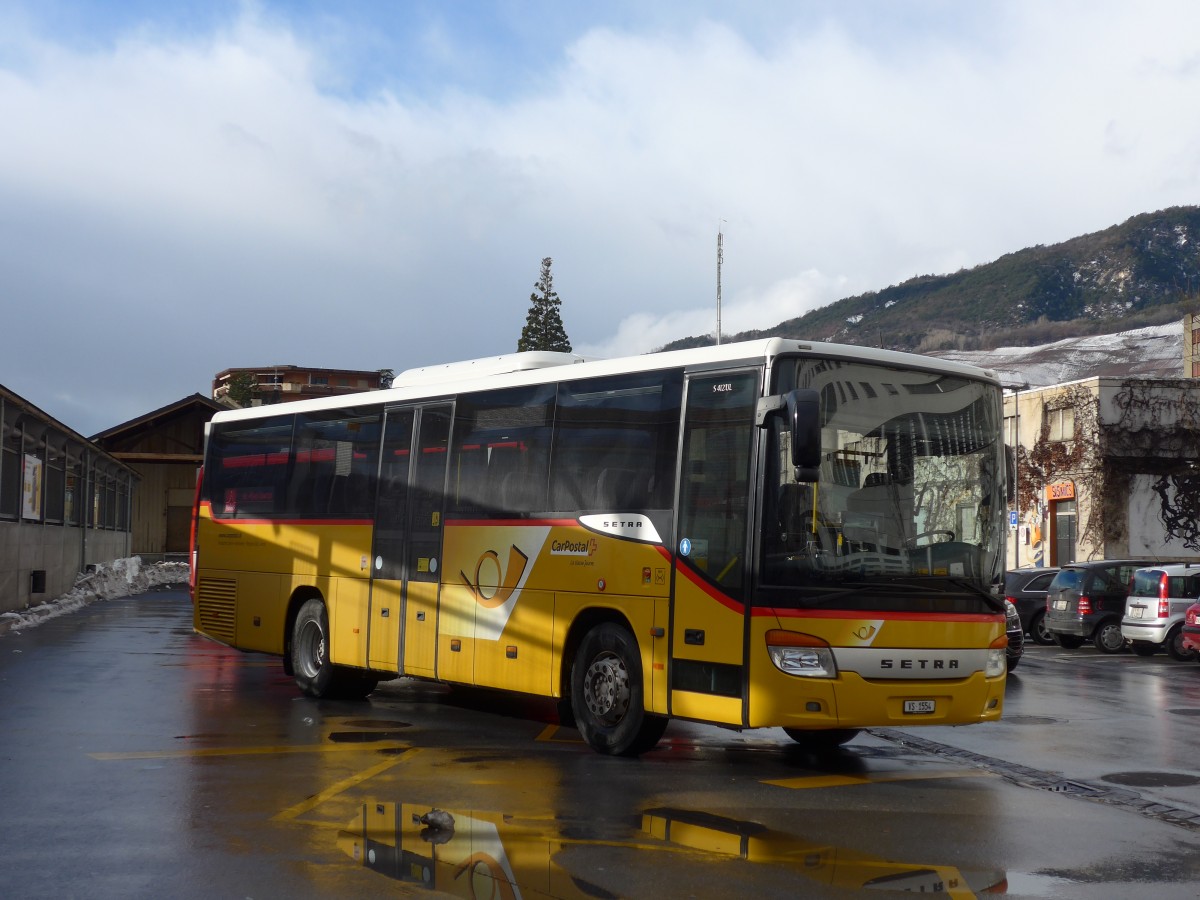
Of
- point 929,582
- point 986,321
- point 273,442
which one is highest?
point 986,321

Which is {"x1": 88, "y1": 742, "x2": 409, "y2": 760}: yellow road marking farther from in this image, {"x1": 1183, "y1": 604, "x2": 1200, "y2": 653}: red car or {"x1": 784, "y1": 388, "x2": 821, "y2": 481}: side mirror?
{"x1": 1183, "y1": 604, "x2": 1200, "y2": 653}: red car

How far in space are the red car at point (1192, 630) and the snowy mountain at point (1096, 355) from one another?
379ft

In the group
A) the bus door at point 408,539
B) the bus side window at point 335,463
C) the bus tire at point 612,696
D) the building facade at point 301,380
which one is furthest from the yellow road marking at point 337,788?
the building facade at point 301,380

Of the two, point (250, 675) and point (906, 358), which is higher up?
point (906, 358)

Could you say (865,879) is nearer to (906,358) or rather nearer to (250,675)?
(906,358)

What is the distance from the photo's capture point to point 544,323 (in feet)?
292

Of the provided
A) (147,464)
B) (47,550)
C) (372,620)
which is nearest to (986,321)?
(147,464)

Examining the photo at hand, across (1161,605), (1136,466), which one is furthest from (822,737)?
(1136,466)

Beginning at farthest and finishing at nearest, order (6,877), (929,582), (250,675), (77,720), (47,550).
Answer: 1. (47,550)
2. (250,675)
3. (77,720)
4. (929,582)
5. (6,877)

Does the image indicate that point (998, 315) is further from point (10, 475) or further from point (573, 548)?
point (573, 548)

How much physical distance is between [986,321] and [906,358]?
18255 cm

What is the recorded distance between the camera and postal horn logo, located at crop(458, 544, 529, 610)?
1233cm

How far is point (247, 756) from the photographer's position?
10742 millimetres

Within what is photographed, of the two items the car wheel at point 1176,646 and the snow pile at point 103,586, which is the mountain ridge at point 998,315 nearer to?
the snow pile at point 103,586
